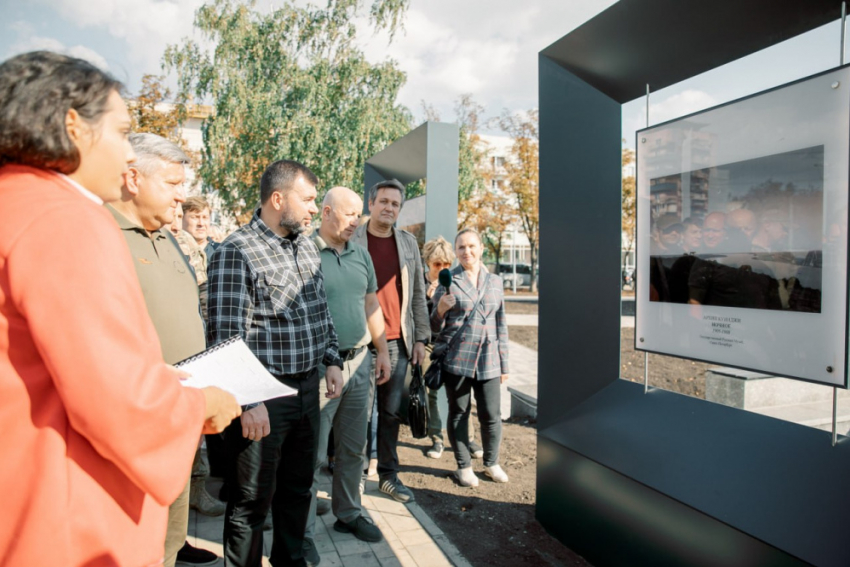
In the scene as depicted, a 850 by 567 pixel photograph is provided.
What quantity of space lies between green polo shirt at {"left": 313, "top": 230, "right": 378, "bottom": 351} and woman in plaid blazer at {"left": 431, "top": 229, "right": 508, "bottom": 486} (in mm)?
1114

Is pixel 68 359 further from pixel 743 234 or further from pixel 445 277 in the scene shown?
pixel 445 277

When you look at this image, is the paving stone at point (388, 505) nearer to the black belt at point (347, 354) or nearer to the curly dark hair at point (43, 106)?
the black belt at point (347, 354)

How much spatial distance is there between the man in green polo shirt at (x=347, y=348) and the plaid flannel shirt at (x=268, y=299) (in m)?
0.52

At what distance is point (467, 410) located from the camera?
4520mm

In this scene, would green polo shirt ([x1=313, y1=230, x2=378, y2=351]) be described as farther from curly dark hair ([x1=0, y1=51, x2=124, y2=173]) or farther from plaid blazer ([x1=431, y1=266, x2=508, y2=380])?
curly dark hair ([x1=0, y1=51, x2=124, y2=173])

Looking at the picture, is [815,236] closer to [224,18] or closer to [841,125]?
[841,125]

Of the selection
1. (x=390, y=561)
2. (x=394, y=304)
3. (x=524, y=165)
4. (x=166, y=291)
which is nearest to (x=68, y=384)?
(x=166, y=291)

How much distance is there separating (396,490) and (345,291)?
1768mm

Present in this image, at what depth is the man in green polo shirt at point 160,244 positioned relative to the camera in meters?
2.32

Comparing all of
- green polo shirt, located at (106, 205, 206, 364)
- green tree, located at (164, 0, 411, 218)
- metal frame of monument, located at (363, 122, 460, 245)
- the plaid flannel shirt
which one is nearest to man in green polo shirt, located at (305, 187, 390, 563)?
the plaid flannel shirt

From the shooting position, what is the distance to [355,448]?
3.58 metres

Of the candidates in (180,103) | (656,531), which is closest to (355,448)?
(656,531)

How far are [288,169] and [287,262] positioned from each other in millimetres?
487

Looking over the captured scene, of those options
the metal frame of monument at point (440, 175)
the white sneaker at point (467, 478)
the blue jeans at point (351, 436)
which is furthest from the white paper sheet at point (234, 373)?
the metal frame of monument at point (440, 175)
